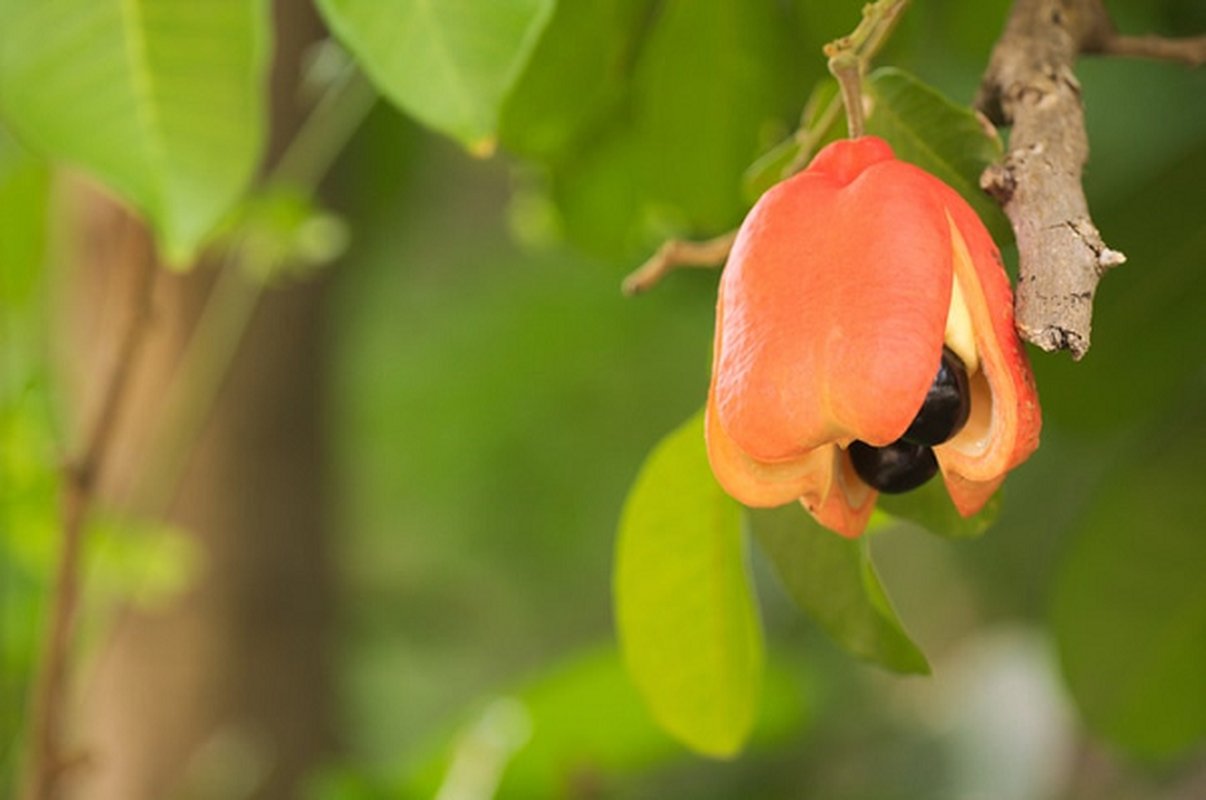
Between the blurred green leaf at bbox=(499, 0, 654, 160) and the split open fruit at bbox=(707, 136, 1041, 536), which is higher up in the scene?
the split open fruit at bbox=(707, 136, 1041, 536)

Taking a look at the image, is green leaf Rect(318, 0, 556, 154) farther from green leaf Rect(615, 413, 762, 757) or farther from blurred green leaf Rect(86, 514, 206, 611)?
blurred green leaf Rect(86, 514, 206, 611)

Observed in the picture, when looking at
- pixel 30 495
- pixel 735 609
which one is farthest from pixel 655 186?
pixel 30 495

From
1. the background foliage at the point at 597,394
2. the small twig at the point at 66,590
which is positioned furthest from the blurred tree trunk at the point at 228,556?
the small twig at the point at 66,590

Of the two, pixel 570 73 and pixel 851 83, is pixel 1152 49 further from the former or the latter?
pixel 570 73

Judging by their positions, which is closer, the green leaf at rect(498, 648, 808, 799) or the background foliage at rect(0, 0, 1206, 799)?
the background foliage at rect(0, 0, 1206, 799)

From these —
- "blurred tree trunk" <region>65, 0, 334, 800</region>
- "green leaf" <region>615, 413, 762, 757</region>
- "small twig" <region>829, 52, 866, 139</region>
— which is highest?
"small twig" <region>829, 52, 866, 139</region>

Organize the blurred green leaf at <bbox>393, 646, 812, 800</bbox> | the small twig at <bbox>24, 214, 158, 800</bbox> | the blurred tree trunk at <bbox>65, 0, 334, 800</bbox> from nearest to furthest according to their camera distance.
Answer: the small twig at <bbox>24, 214, 158, 800</bbox> → the blurred green leaf at <bbox>393, 646, 812, 800</bbox> → the blurred tree trunk at <bbox>65, 0, 334, 800</bbox>

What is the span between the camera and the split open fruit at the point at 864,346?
0.38m

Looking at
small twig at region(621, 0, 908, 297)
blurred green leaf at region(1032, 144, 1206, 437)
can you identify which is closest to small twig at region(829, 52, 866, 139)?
small twig at region(621, 0, 908, 297)

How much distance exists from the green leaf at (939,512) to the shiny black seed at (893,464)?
63 millimetres

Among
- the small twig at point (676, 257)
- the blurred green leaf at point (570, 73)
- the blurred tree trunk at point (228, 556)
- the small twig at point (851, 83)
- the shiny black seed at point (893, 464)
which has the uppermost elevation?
the small twig at point (851, 83)

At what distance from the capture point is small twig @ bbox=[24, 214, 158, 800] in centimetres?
84

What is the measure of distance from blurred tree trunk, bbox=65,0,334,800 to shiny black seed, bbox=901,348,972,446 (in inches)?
45.0

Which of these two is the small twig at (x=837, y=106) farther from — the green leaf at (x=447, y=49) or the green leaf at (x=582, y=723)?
the green leaf at (x=582, y=723)
